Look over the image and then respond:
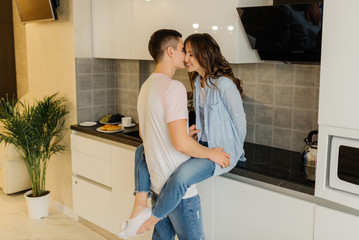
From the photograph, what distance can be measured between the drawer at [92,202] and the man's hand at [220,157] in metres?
1.35

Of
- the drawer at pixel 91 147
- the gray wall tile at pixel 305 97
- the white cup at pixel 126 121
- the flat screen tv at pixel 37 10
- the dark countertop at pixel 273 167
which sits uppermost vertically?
the flat screen tv at pixel 37 10

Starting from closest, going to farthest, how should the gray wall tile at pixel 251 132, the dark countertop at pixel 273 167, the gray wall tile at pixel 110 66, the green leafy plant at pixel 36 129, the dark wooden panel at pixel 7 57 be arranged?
the dark countertop at pixel 273 167 → the gray wall tile at pixel 251 132 → the green leafy plant at pixel 36 129 → the gray wall tile at pixel 110 66 → the dark wooden panel at pixel 7 57

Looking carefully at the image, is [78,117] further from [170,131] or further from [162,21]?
[170,131]

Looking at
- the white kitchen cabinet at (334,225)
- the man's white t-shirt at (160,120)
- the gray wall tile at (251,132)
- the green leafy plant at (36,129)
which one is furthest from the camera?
the green leafy plant at (36,129)

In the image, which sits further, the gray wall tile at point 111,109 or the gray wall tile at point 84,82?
the gray wall tile at point 111,109

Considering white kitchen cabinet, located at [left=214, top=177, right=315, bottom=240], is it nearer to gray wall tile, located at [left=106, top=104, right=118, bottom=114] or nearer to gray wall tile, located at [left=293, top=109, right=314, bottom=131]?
gray wall tile, located at [left=293, top=109, right=314, bottom=131]

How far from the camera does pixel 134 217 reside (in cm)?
212

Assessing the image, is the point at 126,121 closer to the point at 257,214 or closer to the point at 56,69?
the point at 56,69

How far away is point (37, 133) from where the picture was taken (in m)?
3.41

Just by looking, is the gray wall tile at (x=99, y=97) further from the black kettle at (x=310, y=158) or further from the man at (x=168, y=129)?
the black kettle at (x=310, y=158)

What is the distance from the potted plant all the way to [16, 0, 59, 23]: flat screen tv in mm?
679

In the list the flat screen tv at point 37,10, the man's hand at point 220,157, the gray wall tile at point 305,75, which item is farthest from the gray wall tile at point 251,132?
the flat screen tv at point 37,10

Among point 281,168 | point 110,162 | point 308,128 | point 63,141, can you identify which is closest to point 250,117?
point 308,128

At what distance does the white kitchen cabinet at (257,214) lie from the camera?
1.98 meters
